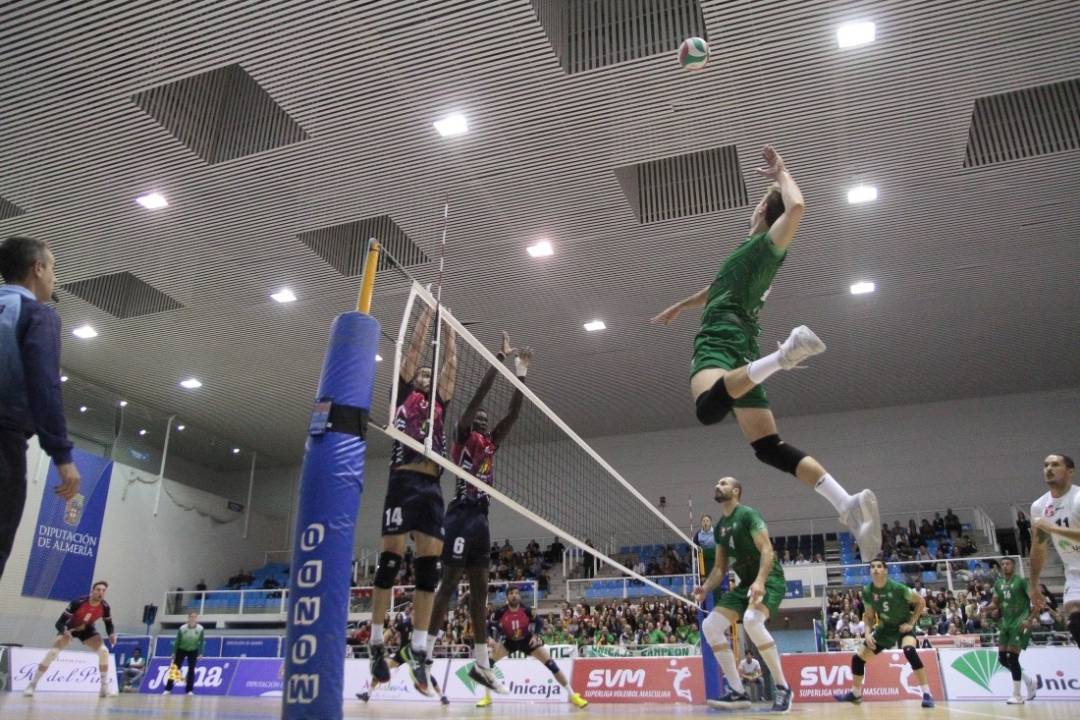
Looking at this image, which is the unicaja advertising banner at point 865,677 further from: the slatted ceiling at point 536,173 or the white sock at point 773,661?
the slatted ceiling at point 536,173

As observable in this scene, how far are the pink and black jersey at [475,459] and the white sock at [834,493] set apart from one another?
10.7 feet

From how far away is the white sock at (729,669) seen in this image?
7.22 metres

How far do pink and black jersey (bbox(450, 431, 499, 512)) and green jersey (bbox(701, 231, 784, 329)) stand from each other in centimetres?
295

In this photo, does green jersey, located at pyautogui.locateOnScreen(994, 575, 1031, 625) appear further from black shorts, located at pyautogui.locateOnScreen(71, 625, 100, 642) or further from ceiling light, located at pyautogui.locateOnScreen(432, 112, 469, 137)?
black shorts, located at pyautogui.locateOnScreen(71, 625, 100, 642)

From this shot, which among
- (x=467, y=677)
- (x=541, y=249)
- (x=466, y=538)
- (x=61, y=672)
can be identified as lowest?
(x=61, y=672)

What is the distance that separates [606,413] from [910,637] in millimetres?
14294

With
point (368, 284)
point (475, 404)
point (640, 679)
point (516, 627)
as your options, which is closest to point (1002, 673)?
point (640, 679)

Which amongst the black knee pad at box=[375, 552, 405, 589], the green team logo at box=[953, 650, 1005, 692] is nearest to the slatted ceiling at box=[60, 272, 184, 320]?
the black knee pad at box=[375, 552, 405, 589]

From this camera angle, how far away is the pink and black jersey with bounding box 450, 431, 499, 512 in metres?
7.16

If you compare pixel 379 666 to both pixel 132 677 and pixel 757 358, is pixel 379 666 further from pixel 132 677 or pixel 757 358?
pixel 132 677

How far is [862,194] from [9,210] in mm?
14264

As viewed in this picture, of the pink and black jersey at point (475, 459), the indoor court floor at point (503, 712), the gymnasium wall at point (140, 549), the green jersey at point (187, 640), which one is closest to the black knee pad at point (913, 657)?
the indoor court floor at point (503, 712)

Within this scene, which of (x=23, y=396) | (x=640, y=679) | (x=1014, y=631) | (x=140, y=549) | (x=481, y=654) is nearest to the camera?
(x=23, y=396)

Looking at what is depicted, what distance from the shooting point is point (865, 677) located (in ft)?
40.0
